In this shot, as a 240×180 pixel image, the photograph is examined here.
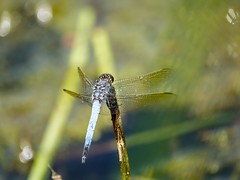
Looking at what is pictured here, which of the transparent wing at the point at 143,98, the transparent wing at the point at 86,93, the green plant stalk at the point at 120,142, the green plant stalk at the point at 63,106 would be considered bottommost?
the green plant stalk at the point at 120,142

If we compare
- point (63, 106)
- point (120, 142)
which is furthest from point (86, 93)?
point (63, 106)

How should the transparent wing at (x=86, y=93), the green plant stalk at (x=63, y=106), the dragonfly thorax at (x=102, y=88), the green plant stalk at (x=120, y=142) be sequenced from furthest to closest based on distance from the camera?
1. the green plant stalk at (x=63, y=106)
2. the transparent wing at (x=86, y=93)
3. the dragonfly thorax at (x=102, y=88)
4. the green plant stalk at (x=120, y=142)

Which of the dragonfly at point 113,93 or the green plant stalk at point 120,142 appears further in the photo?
the dragonfly at point 113,93

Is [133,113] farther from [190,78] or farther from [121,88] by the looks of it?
[121,88]

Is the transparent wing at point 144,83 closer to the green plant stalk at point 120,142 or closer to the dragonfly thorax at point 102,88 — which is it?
the dragonfly thorax at point 102,88

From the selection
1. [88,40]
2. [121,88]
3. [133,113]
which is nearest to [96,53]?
[88,40]

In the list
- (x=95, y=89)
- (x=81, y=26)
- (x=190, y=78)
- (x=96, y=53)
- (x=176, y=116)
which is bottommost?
(x=95, y=89)

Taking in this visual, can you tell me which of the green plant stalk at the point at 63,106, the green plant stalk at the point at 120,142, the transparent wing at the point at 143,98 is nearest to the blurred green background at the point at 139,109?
the green plant stalk at the point at 63,106
